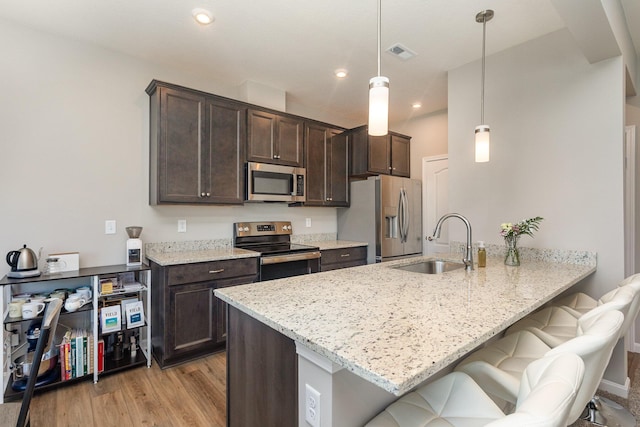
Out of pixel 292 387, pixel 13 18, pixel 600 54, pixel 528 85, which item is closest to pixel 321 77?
pixel 528 85

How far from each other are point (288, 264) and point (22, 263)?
6.64ft

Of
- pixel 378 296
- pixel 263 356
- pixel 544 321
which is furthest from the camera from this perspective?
pixel 544 321

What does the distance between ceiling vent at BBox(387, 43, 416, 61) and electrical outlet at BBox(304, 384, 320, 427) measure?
2.71 metres

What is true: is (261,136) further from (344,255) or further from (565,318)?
(565,318)

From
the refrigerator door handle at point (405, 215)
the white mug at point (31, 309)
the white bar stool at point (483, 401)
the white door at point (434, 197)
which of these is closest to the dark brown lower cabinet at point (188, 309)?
the white mug at point (31, 309)

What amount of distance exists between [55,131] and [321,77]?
243cm

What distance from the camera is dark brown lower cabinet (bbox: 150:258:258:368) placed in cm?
251

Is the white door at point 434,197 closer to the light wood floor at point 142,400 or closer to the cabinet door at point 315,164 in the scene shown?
the cabinet door at point 315,164

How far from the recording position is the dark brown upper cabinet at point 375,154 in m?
3.99

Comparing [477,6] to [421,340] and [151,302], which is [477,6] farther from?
[151,302]

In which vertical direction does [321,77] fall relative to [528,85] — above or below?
above

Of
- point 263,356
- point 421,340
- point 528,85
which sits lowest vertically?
point 263,356

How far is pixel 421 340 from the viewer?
923 millimetres

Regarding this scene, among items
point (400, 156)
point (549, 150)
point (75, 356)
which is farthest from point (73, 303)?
point (400, 156)
